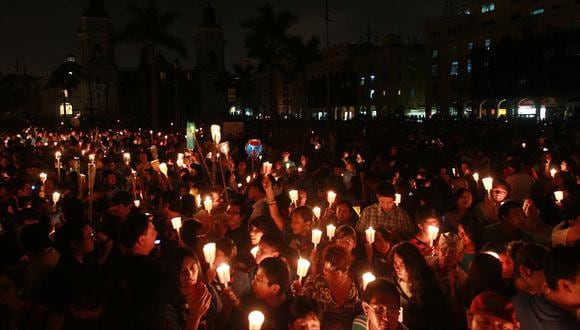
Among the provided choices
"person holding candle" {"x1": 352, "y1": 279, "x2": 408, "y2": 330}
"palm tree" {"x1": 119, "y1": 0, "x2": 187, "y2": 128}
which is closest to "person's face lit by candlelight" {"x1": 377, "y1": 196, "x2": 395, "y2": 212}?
"person holding candle" {"x1": 352, "y1": 279, "x2": 408, "y2": 330}

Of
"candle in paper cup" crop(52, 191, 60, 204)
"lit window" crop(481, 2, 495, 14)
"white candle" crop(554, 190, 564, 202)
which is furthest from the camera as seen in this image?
"lit window" crop(481, 2, 495, 14)

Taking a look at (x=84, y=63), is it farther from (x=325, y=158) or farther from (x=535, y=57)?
(x=325, y=158)

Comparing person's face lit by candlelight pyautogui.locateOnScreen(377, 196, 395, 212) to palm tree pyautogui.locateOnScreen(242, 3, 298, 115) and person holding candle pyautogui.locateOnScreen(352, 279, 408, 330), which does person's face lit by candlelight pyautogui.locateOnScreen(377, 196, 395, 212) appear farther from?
palm tree pyautogui.locateOnScreen(242, 3, 298, 115)

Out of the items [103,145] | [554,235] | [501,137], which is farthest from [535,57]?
[554,235]

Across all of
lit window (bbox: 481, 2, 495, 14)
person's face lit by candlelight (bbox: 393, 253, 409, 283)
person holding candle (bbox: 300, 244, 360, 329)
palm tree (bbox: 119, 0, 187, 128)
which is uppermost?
lit window (bbox: 481, 2, 495, 14)

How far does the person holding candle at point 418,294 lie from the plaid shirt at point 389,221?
2.18 metres

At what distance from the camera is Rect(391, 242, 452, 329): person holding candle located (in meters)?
3.63

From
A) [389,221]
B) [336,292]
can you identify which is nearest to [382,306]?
[336,292]

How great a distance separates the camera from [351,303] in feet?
12.8

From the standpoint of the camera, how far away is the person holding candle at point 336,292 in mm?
3830

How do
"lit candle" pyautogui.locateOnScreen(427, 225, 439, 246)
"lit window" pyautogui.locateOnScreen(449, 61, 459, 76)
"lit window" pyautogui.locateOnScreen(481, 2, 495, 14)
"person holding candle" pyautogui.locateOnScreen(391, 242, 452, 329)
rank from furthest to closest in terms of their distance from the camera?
"lit window" pyautogui.locateOnScreen(449, 61, 459, 76) < "lit window" pyautogui.locateOnScreen(481, 2, 495, 14) < "lit candle" pyautogui.locateOnScreen(427, 225, 439, 246) < "person holding candle" pyautogui.locateOnScreen(391, 242, 452, 329)

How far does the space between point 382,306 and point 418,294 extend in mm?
711

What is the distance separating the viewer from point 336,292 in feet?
12.8

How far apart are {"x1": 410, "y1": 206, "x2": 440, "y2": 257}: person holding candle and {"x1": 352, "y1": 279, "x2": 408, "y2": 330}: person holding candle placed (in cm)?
174
